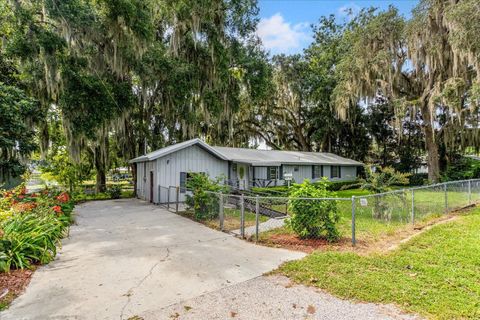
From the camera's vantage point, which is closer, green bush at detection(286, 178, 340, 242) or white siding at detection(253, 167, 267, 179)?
green bush at detection(286, 178, 340, 242)

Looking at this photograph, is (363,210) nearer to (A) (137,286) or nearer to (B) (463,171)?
(A) (137,286)

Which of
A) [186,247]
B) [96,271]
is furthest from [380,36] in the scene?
[96,271]

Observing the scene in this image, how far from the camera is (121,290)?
4090mm

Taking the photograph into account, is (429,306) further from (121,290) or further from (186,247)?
(186,247)

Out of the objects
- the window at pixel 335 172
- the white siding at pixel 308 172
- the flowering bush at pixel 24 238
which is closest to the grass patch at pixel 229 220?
the flowering bush at pixel 24 238

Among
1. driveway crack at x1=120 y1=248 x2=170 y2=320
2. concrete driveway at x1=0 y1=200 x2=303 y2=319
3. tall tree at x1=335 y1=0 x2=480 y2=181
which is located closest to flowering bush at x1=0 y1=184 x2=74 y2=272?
concrete driveway at x1=0 y1=200 x2=303 y2=319

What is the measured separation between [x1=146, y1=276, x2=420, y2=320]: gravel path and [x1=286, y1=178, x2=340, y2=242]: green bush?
2639 millimetres

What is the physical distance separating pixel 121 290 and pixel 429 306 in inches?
165

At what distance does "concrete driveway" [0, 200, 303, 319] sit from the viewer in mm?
3621

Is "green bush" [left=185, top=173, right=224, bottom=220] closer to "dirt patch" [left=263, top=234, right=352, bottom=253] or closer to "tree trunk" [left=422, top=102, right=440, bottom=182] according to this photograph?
"dirt patch" [left=263, top=234, right=352, bottom=253]

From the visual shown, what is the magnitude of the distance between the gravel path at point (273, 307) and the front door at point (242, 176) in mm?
13018

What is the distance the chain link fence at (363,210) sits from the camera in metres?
7.07

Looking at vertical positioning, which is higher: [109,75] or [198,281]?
[109,75]

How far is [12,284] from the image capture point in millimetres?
4223
